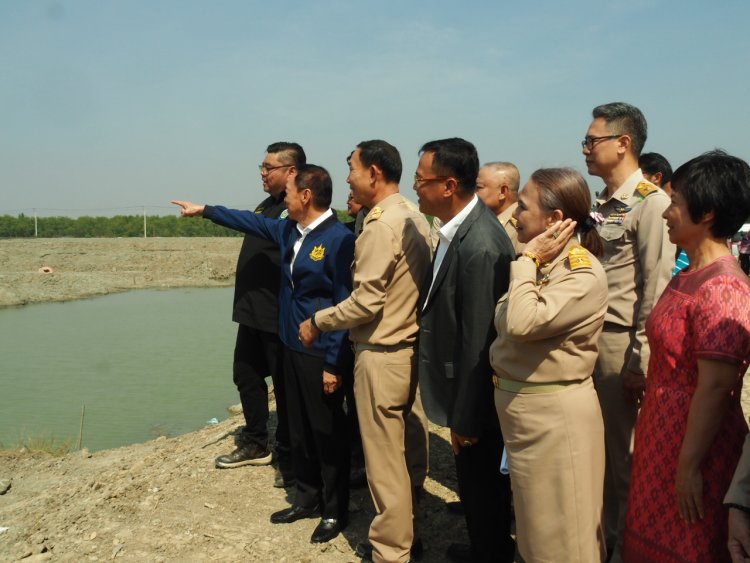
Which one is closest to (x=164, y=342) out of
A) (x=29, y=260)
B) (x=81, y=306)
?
(x=81, y=306)

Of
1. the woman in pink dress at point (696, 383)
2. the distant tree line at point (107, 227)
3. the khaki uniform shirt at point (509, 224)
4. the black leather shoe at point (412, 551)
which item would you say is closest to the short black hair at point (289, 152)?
the khaki uniform shirt at point (509, 224)

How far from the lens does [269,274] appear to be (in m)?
4.35

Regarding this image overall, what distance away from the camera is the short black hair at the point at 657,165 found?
4.37 m

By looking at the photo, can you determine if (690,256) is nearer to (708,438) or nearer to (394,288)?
(708,438)

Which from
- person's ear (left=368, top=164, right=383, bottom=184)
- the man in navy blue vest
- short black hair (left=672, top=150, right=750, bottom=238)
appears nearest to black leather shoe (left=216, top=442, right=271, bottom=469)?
the man in navy blue vest

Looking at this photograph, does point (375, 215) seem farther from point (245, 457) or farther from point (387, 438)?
point (245, 457)

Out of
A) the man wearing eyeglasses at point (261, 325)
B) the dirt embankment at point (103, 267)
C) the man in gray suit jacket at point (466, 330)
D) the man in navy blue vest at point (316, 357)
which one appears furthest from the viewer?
the dirt embankment at point (103, 267)

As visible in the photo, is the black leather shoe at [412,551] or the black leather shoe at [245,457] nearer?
the black leather shoe at [412,551]

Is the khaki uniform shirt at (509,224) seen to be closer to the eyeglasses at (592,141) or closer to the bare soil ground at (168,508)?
the eyeglasses at (592,141)

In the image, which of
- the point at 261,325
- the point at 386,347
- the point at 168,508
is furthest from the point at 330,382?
the point at 168,508

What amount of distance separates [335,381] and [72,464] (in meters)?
3.30

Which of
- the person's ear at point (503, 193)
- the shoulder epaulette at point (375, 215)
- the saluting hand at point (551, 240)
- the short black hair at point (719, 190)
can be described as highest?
the person's ear at point (503, 193)

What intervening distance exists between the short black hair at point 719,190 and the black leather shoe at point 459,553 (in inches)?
74.4

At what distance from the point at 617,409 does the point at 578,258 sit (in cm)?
97
